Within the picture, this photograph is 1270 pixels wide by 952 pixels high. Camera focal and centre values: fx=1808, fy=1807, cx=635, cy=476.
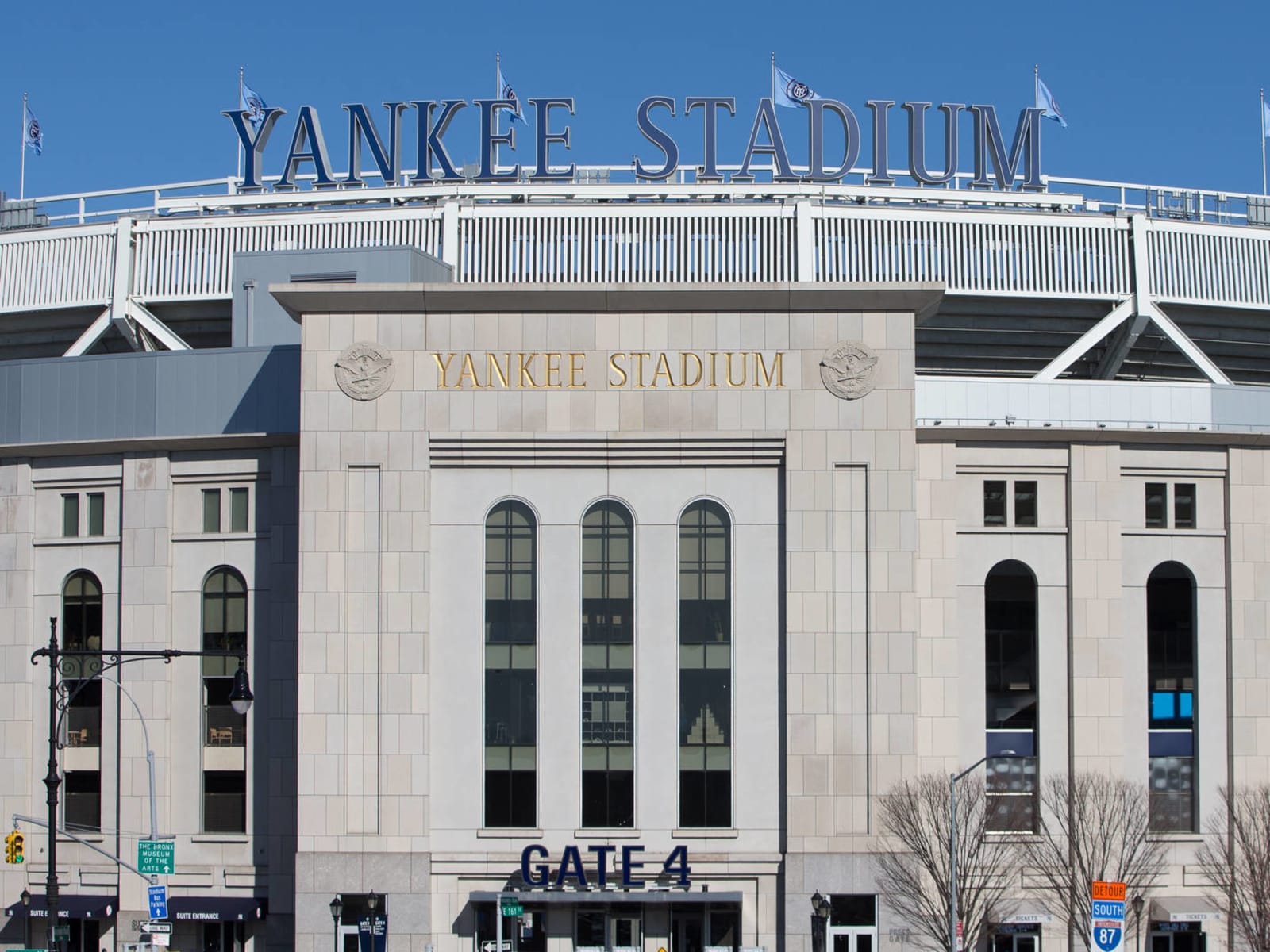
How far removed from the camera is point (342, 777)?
51594 millimetres

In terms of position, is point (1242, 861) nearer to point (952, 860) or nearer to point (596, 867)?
point (952, 860)

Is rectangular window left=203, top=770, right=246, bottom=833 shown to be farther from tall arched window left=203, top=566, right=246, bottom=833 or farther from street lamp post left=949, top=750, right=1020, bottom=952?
street lamp post left=949, top=750, right=1020, bottom=952

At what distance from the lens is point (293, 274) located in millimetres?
61344

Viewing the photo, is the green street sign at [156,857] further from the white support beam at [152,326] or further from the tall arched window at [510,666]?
the white support beam at [152,326]

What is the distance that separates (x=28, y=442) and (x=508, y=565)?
1710cm

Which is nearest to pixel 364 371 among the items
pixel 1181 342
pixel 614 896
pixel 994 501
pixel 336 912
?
pixel 336 912

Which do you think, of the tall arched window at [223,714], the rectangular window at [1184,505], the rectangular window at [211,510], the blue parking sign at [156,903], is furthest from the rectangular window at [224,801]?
the rectangular window at [1184,505]

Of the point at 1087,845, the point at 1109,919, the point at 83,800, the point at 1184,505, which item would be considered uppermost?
the point at 1184,505

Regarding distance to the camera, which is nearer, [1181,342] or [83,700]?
[83,700]

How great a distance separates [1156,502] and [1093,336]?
38.8 ft

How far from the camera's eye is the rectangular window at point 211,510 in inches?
2226

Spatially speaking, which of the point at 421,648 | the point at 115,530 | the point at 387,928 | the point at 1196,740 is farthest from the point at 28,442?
the point at 1196,740

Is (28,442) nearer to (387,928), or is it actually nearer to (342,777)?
(342,777)

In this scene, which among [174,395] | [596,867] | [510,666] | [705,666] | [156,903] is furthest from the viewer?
[174,395]
